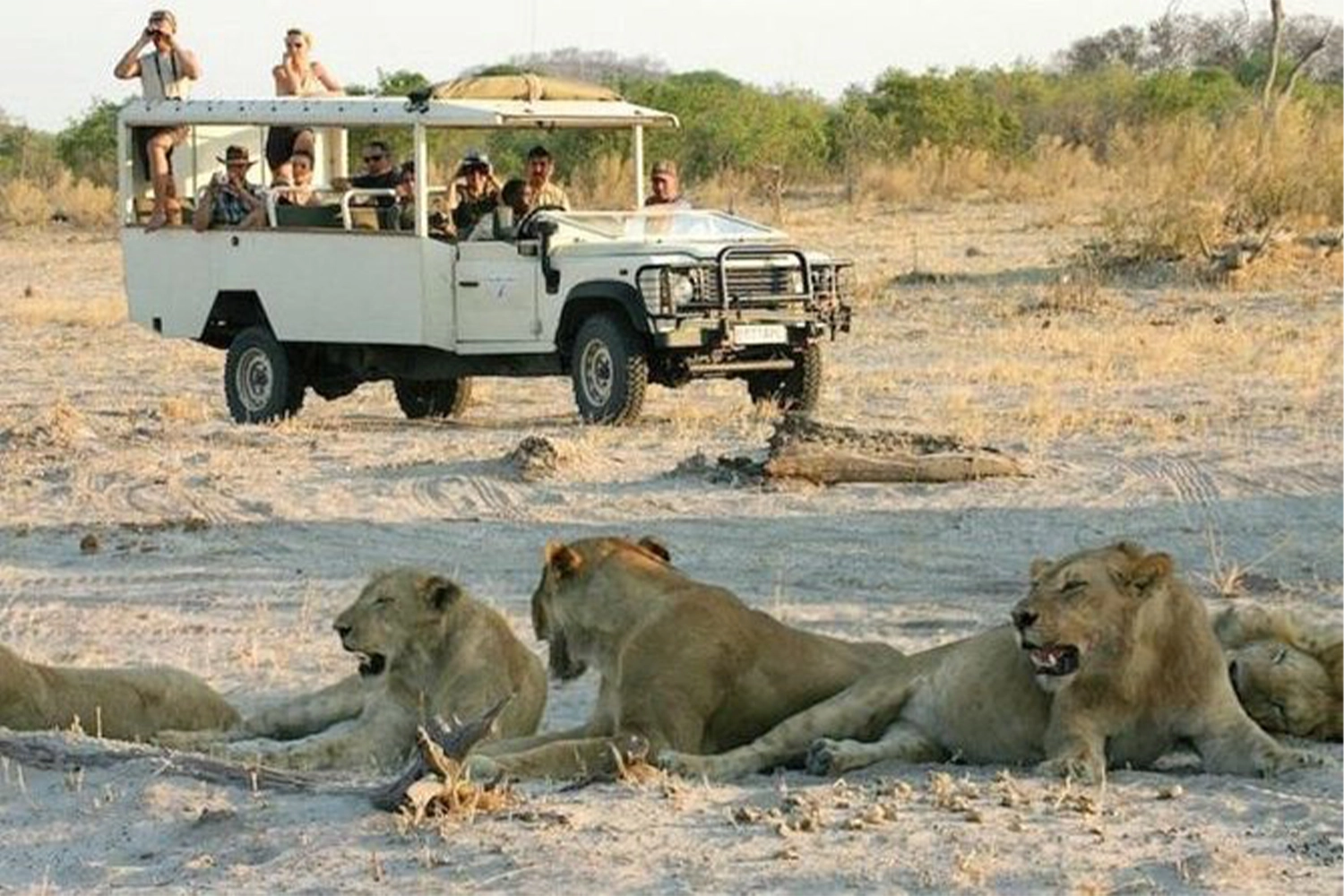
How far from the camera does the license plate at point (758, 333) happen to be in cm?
1642

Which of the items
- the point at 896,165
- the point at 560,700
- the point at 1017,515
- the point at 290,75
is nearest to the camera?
the point at 560,700

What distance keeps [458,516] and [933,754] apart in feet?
19.5

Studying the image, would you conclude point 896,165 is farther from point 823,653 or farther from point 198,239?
point 823,653

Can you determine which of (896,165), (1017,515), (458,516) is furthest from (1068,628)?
(896,165)

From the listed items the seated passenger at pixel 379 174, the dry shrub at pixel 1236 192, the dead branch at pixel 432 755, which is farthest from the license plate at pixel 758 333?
the dead branch at pixel 432 755

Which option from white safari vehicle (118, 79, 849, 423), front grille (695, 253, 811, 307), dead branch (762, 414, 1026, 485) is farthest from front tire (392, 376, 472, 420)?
dead branch (762, 414, 1026, 485)

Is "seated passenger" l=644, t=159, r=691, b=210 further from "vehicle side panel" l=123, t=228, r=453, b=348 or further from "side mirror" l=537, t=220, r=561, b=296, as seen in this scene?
"vehicle side panel" l=123, t=228, r=453, b=348

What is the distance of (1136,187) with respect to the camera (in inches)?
1275

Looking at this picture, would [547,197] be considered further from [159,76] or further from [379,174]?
[159,76]

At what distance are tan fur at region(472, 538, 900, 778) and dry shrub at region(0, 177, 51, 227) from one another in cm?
3479

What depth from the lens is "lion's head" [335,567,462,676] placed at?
311 inches

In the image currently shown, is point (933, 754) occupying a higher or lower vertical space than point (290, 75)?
lower

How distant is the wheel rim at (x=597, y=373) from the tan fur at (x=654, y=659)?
869 centimetres

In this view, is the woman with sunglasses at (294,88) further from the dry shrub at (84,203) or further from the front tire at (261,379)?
the dry shrub at (84,203)
